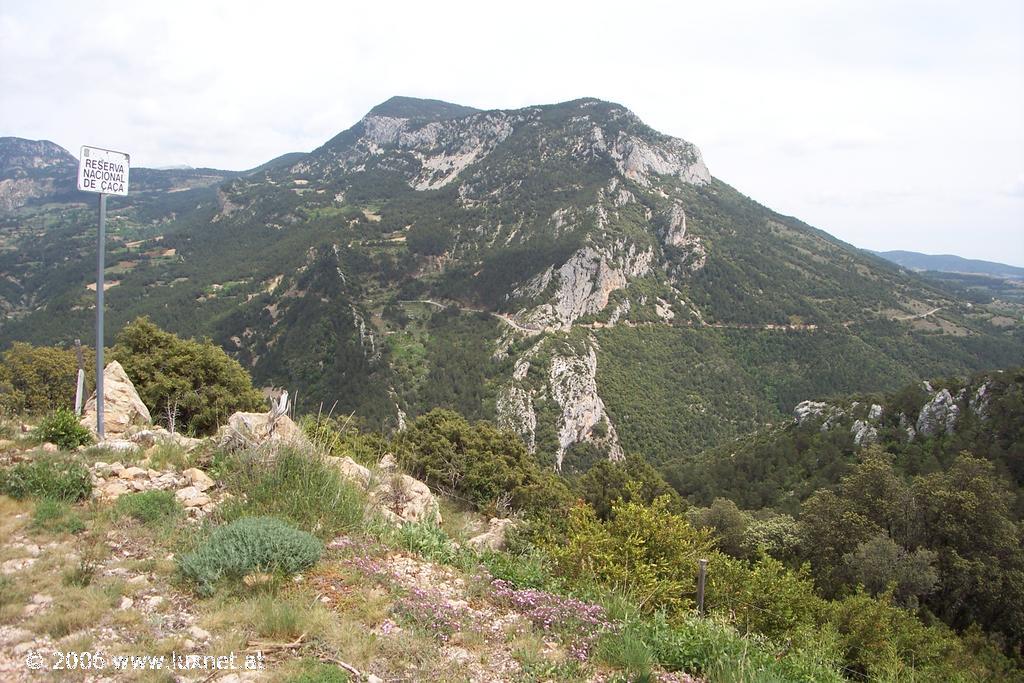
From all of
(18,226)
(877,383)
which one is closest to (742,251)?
(877,383)

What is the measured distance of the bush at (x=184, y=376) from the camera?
14.7 m

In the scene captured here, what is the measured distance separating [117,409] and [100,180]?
15.5 ft

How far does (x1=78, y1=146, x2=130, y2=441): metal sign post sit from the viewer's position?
265 inches

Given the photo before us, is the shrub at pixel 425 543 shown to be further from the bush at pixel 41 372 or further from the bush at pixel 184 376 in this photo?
the bush at pixel 41 372

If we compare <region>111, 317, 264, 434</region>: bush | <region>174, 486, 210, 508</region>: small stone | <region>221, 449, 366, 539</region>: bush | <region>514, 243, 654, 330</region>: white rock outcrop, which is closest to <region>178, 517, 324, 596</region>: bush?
<region>221, 449, 366, 539</region>: bush

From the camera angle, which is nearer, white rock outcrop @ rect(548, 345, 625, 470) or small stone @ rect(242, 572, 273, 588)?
small stone @ rect(242, 572, 273, 588)

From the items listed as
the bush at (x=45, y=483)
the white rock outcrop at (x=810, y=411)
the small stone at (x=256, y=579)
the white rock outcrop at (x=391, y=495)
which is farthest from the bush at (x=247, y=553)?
the white rock outcrop at (x=810, y=411)

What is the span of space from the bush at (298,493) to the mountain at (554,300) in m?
52.5

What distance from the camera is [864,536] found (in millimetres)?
16922

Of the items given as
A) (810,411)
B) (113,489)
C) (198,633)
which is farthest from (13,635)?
(810,411)

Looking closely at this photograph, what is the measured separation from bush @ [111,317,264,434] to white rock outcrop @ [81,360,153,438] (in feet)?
9.06

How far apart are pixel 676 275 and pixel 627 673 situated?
341 ft

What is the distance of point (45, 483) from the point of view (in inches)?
213

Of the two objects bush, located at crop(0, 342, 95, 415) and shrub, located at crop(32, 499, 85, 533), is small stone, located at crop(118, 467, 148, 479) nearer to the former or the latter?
shrub, located at crop(32, 499, 85, 533)
